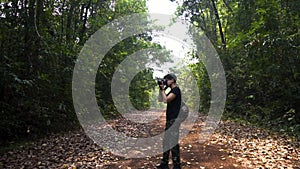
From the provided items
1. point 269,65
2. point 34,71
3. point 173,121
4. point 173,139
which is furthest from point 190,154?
point 269,65

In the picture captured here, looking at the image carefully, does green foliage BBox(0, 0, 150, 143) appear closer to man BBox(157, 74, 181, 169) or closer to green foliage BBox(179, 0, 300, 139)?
man BBox(157, 74, 181, 169)

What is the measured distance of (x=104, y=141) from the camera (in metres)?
8.69

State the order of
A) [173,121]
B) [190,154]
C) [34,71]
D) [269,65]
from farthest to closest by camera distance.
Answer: [269,65]
[34,71]
[190,154]
[173,121]

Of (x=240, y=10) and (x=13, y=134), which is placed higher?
(x=240, y=10)

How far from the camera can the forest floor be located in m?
6.07

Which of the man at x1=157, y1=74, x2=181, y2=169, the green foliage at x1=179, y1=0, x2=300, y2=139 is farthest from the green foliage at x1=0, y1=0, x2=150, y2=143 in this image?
the green foliage at x1=179, y1=0, x2=300, y2=139

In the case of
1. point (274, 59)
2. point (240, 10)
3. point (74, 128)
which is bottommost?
point (74, 128)

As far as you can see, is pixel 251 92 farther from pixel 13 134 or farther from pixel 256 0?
pixel 13 134

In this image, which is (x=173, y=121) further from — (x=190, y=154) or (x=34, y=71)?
(x=34, y=71)

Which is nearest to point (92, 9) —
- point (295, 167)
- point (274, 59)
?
point (274, 59)

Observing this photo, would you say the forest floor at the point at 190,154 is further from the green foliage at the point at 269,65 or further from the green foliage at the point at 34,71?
the green foliage at the point at 269,65

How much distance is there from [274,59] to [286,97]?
5.85 feet

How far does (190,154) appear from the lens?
6973mm

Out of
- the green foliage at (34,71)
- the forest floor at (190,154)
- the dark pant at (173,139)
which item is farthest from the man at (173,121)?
the green foliage at (34,71)
